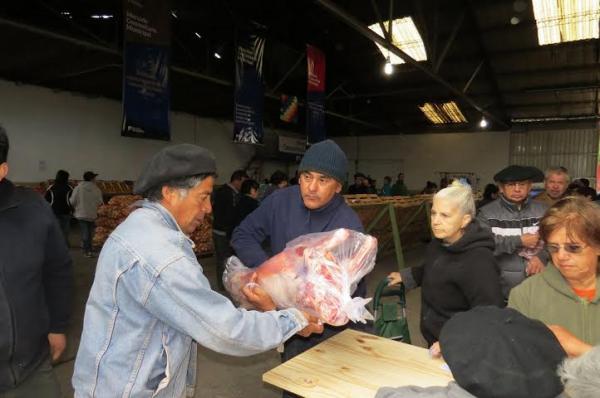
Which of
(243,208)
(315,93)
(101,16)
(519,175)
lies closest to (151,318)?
(519,175)

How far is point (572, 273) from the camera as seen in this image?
1.44m

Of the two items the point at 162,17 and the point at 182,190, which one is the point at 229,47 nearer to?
the point at 162,17

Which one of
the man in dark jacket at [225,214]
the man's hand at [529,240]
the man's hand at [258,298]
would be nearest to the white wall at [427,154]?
the man in dark jacket at [225,214]

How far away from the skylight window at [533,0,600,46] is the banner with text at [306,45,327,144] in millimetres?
4131

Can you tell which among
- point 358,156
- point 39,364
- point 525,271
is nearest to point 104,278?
point 39,364

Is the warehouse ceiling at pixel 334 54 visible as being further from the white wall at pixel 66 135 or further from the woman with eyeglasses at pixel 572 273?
the woman with eyeglasses at pixel 572 273

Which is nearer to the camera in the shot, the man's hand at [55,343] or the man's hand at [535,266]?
the man's hand at [55,343]

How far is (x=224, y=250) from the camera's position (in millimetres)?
5504

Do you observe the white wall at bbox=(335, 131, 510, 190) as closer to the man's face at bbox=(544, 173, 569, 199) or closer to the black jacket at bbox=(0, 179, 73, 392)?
the man's face at bbox=(544, 173, 569, 199)

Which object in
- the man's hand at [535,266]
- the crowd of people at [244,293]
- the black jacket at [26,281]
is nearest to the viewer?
the crowd of people at [244,293]

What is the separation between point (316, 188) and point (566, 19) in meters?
8.51

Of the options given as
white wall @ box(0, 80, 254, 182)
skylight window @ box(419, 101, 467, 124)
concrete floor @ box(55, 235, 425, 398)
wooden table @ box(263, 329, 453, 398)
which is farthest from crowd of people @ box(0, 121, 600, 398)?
skylight window @ box(419, 101, 467, 124)

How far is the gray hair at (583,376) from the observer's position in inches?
31.5

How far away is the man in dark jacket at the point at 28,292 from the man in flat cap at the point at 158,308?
0.46 m
